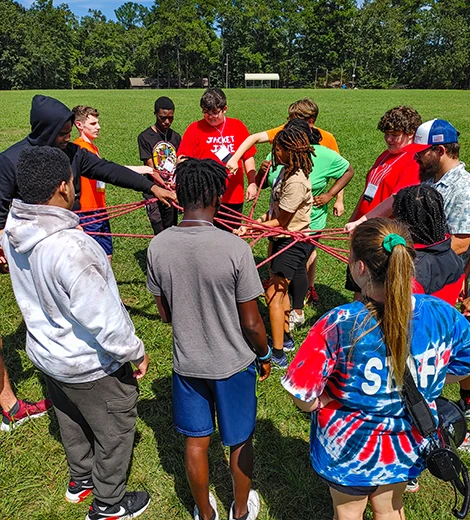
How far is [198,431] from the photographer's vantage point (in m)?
2.26

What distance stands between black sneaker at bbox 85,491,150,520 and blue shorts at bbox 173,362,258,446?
76cm

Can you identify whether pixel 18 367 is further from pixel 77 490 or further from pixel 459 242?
pixel 459 242

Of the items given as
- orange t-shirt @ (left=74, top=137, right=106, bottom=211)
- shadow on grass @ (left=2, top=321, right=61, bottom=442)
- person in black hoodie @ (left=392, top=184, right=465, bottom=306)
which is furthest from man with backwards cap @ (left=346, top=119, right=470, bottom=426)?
orange t-shirt @ (left=74, top=137, right=106, bottom=211)

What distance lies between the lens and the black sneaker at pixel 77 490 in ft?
9.11

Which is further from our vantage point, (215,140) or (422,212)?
(215,140)

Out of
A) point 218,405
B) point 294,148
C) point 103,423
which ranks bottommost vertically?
point 103,423

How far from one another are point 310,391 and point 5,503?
223cm

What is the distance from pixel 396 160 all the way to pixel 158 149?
3044mm

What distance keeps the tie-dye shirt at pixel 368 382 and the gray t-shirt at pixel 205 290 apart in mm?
433

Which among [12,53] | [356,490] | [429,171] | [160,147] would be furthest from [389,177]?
[12,53]

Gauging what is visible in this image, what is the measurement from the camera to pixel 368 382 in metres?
1.67

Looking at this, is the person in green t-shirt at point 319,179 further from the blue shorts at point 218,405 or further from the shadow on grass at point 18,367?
the shadow on grass at point 18,367

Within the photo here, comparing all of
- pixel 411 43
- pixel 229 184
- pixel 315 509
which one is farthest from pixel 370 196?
pixel 411 43

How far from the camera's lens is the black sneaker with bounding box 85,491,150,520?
256 centimetres
